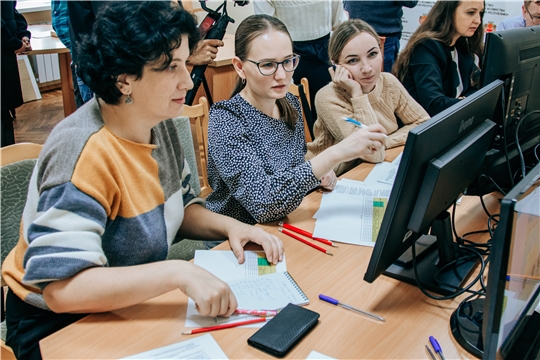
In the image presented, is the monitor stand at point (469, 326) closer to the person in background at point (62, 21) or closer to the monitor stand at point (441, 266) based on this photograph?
the monitor stand at point (441, 266)

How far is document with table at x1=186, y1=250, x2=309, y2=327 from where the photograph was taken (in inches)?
39.2

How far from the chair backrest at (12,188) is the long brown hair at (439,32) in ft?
6.40

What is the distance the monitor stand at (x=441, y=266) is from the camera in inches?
43.5

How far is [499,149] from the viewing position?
1.42m

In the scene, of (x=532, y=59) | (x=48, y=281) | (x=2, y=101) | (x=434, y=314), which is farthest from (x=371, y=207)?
(x=2, y=101)

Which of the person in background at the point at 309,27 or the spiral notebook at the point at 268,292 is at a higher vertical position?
the person in background at the point at 309,27

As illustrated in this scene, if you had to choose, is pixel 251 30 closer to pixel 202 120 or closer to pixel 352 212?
pixel 202 120

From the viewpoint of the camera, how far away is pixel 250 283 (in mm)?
1108

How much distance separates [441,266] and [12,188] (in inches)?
42.1

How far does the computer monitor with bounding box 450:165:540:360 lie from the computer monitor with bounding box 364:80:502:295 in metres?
0.19

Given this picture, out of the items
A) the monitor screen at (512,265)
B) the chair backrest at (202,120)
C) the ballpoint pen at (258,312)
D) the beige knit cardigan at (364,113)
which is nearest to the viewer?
the monitor screen at (512,265)

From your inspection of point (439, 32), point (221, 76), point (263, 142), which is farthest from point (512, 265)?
point (221, 76)

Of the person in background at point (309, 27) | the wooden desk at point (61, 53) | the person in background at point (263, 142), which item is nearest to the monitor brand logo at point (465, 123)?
the person in background at point (263, 142)

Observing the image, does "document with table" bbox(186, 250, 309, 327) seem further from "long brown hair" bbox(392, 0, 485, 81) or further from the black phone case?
"long brown hair" bbox(392, 0, 485, 81)
